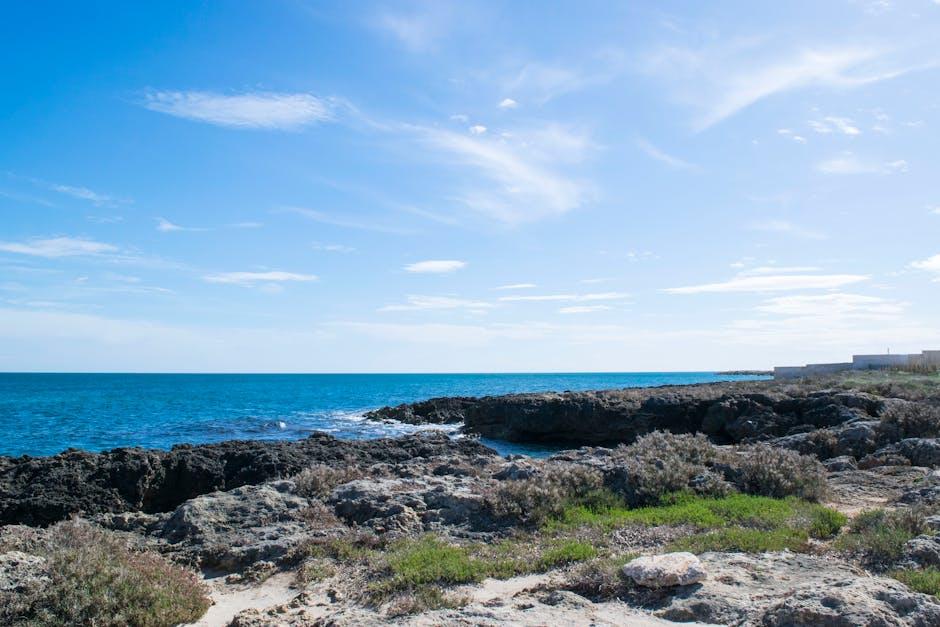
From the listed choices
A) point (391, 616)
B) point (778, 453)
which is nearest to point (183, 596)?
point (391, 616)

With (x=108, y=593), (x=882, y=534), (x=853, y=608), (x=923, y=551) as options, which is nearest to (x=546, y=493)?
(x=882, y=534)

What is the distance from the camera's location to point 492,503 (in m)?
11.0

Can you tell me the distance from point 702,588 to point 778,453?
717cm

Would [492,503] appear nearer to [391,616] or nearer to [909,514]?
[391,616]

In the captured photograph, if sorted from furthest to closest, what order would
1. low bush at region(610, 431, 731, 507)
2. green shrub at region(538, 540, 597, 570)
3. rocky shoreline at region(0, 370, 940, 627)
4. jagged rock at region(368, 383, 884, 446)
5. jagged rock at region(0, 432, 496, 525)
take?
jagged rock at region(368, 383, 884, 446), jagged rock at region(0, 432, 496, 525), low bush at region(610, 431, 731, 507), green shrub at region(538, 540, 597, 570), rocky shoreline at region(0, 370, 940, 627)

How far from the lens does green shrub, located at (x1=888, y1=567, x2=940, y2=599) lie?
22.6 ft

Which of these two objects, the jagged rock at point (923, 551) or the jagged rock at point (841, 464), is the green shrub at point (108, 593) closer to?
the jagged rock at point (923, 551)

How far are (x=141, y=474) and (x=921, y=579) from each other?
559 inches

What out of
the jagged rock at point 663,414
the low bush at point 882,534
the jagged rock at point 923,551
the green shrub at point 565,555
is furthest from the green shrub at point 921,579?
the jagged rock at point 663,414

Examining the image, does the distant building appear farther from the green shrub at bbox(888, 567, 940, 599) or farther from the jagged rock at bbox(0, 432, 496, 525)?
the green shrub at bbox(888, 567, 940, 599)

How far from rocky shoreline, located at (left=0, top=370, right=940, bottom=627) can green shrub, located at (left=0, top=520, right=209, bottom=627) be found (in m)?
0.07

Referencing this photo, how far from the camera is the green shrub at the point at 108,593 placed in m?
6.49

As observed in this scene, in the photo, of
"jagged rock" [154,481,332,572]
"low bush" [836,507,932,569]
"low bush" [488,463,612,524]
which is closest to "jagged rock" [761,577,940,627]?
"low bush" [836,507,932,569]

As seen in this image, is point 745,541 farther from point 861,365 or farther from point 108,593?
point 861,365
